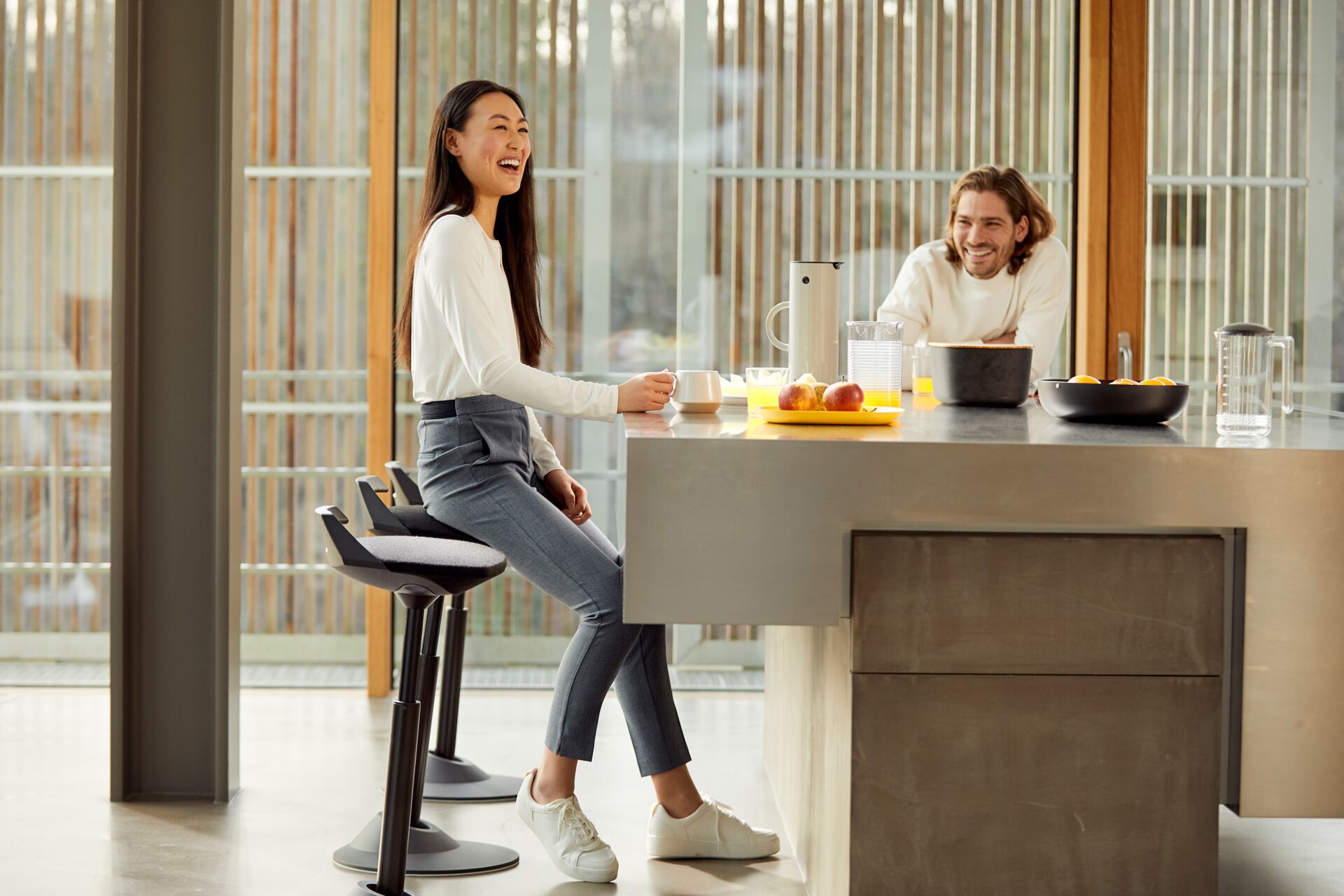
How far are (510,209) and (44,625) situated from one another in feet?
7.17

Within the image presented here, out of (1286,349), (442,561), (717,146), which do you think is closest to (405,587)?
(442,561)

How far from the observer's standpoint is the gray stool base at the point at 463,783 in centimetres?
295

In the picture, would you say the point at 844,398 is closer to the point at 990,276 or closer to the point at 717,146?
the point at 990,276

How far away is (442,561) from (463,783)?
1078 mm

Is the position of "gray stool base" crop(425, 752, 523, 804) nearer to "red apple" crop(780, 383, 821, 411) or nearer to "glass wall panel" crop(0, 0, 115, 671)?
"red apple" crop(780, 383, 821, 411)

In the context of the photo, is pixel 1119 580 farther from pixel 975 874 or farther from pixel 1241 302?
pixel 1241 302

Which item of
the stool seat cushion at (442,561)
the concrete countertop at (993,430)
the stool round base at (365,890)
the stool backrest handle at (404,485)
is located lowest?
the stool round base at (365,890)

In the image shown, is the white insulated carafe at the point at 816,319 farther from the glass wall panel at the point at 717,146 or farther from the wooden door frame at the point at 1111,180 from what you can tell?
the wooden door frame at the point at 1111,180

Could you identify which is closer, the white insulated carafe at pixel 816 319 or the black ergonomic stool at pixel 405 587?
the black ergonomic stool at pixel 405 587

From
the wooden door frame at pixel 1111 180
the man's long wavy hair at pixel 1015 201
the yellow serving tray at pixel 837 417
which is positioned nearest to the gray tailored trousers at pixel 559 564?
the yellow serving tray at pixel 837 417

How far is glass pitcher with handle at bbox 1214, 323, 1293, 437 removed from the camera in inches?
81.0

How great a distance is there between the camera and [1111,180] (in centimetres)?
396

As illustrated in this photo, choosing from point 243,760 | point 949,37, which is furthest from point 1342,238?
point 243,760

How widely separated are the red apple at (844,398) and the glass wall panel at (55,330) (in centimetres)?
257
